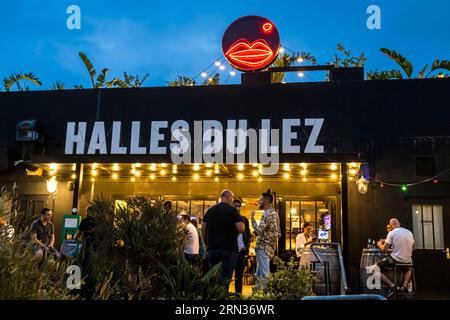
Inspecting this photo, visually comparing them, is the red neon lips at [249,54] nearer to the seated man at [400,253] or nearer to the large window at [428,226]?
the large window at [428,226]

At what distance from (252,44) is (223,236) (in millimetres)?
7315

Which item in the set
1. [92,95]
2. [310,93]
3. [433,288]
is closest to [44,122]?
[92,95]

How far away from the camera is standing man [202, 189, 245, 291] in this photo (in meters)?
6.79

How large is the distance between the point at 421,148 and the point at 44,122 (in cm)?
971

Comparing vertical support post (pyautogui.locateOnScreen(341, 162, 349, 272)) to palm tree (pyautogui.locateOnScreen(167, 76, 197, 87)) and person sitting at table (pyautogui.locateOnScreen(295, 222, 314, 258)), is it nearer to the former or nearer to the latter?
person sitting at table (pyautogui.locateOnScreen(295, 222, 314, 258))

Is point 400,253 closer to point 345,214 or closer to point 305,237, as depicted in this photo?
point 345,214

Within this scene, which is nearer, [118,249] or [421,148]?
[118,249]

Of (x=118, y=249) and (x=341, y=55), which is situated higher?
(x=341, y=55)

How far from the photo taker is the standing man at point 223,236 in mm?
6793

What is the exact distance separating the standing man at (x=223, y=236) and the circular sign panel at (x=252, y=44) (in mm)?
6627

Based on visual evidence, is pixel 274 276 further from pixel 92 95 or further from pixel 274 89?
pixel 92 95

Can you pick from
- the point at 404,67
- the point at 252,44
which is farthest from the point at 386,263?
the point at 404,67

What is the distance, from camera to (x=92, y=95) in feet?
42.9
